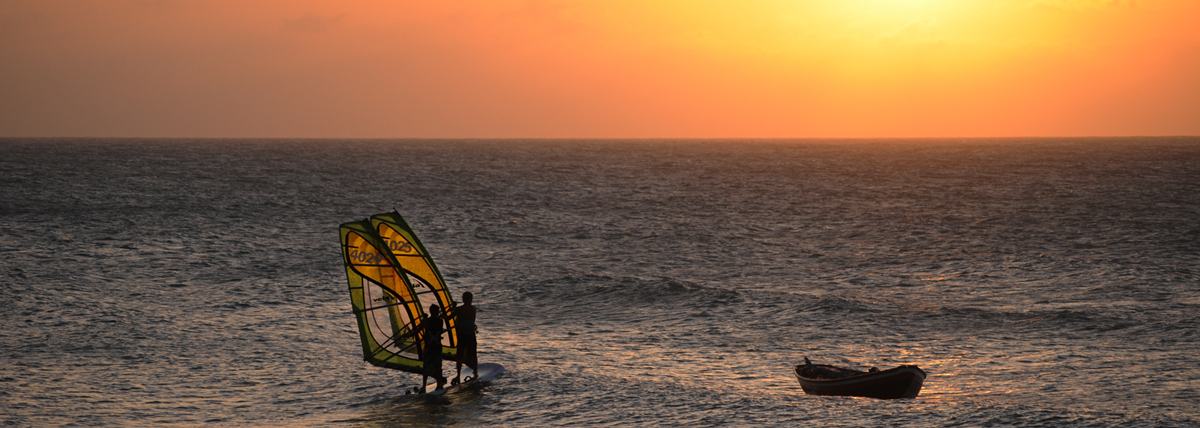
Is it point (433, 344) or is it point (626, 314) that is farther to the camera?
point (626, 314)

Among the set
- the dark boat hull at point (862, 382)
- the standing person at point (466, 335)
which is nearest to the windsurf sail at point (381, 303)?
the standing person at point (466, 335)

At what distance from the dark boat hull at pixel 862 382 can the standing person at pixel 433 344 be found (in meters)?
8.47

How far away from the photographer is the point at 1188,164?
196m

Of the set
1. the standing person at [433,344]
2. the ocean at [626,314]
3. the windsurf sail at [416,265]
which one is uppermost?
the windsurf sail at [416,265]

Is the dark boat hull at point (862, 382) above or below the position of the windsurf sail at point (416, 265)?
below

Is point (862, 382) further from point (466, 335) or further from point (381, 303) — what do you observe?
point (381, 303)

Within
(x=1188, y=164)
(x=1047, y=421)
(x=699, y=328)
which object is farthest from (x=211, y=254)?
(x=1188, y=164)

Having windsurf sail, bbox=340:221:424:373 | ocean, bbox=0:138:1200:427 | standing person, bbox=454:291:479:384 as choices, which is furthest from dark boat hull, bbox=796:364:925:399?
windsurf sail, bbox=340:221:424:373

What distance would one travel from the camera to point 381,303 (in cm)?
2772

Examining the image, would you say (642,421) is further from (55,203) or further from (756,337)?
(55,203)

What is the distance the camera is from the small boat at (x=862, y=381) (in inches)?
1043

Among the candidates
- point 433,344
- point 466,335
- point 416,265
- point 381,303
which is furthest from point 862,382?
point 381,303

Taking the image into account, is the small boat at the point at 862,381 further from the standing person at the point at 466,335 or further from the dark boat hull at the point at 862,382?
the standing person at the point at 466,335

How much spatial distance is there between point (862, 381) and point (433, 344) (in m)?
9.82
